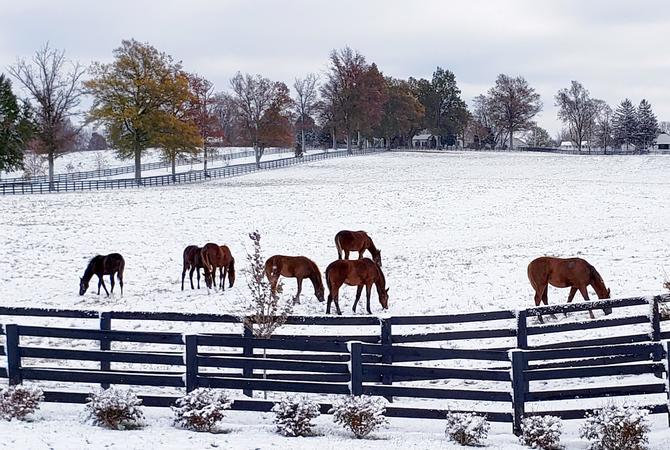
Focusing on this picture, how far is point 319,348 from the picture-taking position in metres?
8.58

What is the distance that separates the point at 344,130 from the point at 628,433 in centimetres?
7719

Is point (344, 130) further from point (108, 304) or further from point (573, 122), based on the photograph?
point (108, 304)

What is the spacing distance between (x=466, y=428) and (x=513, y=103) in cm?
9462

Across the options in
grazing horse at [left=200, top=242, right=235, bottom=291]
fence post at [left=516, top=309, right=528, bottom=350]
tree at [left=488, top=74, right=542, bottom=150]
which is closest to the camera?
fence post at [left=516, top=309, right=528, bottom=350]

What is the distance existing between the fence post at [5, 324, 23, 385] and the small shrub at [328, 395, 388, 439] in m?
4.16

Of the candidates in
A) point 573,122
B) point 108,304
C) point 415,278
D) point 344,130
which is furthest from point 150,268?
point 573,122

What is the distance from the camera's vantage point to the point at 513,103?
320ft

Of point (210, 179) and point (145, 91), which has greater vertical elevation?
point (145, 91)

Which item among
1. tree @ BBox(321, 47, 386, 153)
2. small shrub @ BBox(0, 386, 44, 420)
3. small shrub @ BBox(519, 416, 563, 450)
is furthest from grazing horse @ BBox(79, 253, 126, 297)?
tree @ BBox(321, 47, 386, 153)

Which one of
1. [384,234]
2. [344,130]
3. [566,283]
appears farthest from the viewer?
[344,130]

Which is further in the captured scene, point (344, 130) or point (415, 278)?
point (344, 130)

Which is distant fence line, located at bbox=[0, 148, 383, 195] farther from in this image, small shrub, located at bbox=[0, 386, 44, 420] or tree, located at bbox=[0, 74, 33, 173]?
small shrub, located at bbox=[0, 386, 44, 420]

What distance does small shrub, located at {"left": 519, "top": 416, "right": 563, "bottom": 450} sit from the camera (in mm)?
7602

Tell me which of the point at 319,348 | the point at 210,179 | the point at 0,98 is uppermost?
the point at 0,98
